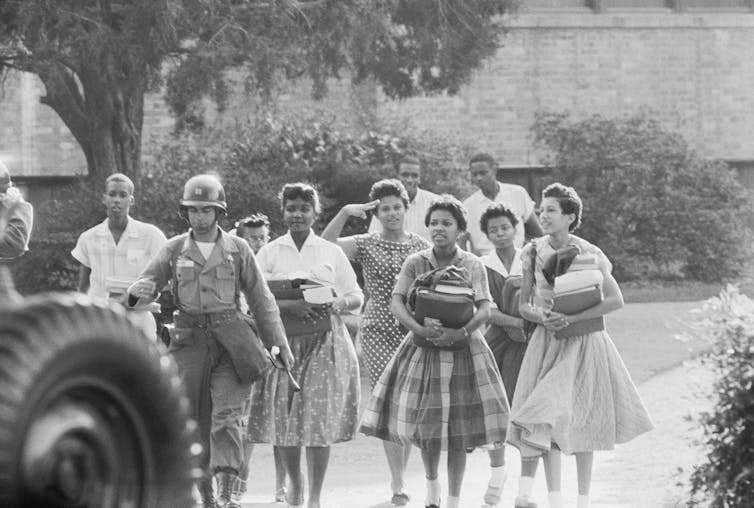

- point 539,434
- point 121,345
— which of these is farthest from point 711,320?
point 121,345

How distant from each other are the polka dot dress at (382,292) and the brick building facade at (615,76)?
21.5 m

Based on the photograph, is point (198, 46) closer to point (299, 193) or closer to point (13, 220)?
point (299, 193)

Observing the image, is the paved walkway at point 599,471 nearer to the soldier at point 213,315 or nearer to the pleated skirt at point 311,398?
the pleated skirt at point 311,398

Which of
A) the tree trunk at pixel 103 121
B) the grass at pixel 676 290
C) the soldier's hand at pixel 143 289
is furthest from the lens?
the grass at pixel 676 290

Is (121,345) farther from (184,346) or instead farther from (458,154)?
(458,154)

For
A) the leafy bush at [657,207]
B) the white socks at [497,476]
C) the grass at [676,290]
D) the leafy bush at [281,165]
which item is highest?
the leafy bush at [281,165]

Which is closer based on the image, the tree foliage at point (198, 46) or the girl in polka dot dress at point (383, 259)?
the girl in polka dot dress at point (383, 259)

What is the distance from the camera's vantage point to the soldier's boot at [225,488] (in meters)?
8.91

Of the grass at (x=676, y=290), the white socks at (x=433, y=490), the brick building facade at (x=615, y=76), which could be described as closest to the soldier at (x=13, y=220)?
the white socks at (x=433, y=490)

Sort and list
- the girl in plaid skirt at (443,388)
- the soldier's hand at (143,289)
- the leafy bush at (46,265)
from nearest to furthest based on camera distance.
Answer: the soldier's hand at (143,289) < the girl in plaid skirt at (443,388) < the leafy bush at (46,265)

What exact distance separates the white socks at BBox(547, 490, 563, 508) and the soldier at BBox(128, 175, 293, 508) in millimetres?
1615

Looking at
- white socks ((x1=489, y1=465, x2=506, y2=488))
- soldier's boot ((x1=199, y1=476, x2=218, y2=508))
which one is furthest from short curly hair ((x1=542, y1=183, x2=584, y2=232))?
soldier's boot ((x1=199, y1=476, x2=218, y2=508))

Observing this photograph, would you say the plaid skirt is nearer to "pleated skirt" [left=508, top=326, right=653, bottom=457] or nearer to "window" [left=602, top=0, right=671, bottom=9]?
"pleated skirt" [left=508, top=326, right=653, bottom=457]

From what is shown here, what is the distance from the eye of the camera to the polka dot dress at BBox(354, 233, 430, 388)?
33.6 ft
